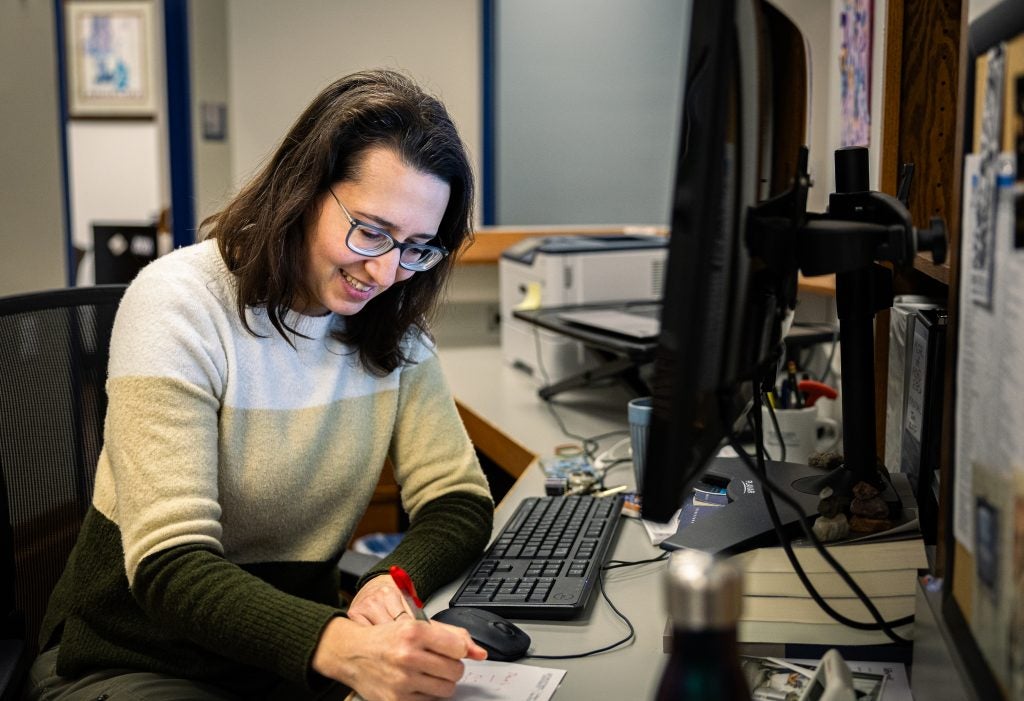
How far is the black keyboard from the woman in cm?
5

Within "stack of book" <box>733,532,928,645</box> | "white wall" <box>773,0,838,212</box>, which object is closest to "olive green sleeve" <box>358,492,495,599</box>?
"stack of book" <box>733,532,928,645</box>

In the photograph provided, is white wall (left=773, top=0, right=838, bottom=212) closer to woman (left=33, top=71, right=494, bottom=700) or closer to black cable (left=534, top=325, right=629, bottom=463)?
black cable (left=534, top=325, right=629, bottom=463)

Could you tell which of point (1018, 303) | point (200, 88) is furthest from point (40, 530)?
point (200, 88)

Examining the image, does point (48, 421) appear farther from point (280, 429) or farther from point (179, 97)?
point (179, 97)

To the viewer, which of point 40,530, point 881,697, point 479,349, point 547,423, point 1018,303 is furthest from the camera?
point 479,349

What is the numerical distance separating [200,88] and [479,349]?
1.50 metres

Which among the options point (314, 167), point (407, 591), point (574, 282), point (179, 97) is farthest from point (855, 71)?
point (179, 97)

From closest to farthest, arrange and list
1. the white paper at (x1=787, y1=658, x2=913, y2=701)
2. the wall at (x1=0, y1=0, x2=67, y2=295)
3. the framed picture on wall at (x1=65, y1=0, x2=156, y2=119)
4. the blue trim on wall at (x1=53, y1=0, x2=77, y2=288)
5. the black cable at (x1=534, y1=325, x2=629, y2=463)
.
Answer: the white paper at (x1=787, y1=658, x2=913, y2=701)
the black cable at (x1=534, y1=325, x2=629, y2=463)
the wall at (x1=0, y1=0, x2=67, y2=295)
the blue trim on wall at (x1=53, y1=0, x2=77, y2=288)
the framed picture on wall at (x1=65, y1=0, x2=156, y2=119)

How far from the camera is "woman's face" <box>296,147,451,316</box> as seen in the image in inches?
46.8

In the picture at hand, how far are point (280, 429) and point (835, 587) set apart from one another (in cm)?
66

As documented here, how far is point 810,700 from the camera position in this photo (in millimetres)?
753

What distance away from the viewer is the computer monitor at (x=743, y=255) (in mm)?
646

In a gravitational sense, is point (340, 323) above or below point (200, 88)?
below

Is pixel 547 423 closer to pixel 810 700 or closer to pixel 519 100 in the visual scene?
pixel 810 700
